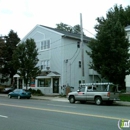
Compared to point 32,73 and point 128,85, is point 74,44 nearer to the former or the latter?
point 32,73

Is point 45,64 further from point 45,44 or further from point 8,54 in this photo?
point 8,54

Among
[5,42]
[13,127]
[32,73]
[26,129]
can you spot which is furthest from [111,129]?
[5,42]

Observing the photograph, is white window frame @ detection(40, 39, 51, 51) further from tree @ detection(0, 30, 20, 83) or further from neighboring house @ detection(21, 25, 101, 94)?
tree @ detection(0, 30, 20, 83)

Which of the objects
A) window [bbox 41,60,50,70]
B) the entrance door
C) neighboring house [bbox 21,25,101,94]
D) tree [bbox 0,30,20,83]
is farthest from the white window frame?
tree [bbox 0,30,20,83]

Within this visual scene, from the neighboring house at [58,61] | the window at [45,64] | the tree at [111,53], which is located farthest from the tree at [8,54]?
the tree at [111,53]

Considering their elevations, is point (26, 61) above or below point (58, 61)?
below

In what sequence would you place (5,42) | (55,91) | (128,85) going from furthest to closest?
(5,42)
(55,91)
(128,85)

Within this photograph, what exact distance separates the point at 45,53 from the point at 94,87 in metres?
18.3

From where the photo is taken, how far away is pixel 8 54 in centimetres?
4816

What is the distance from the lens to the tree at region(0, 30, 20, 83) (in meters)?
47.8

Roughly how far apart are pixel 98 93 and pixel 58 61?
639 inches

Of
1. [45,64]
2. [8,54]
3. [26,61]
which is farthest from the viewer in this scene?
[8,54]

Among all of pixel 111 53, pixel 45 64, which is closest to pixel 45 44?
pixel 45 64

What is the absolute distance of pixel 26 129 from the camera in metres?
8.43
